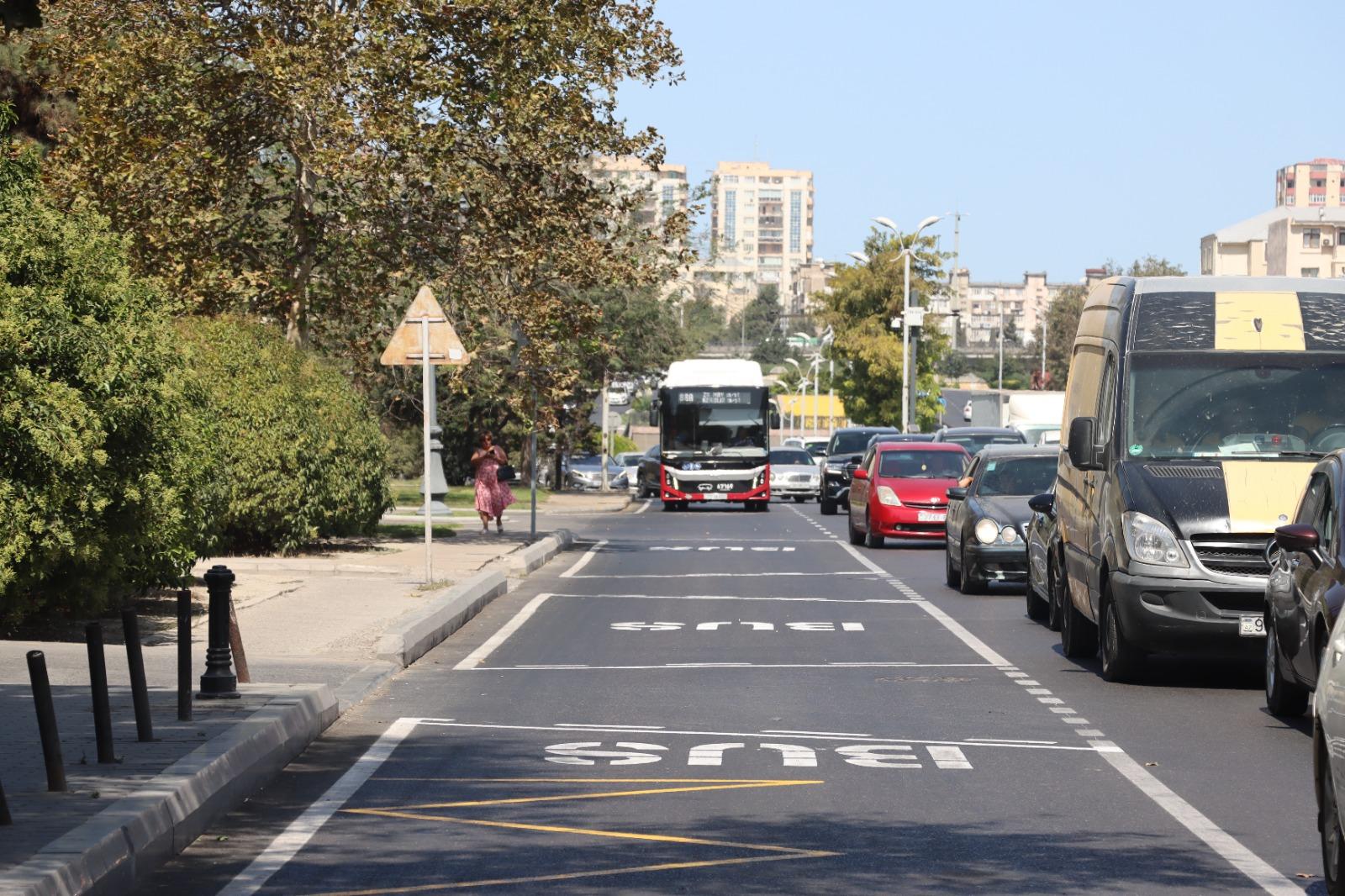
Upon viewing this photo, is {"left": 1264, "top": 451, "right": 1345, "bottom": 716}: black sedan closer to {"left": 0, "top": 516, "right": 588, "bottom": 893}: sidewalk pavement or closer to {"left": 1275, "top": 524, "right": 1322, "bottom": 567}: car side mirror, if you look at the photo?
{"left": 1275, "top": 524, "right": 1322, "bottom": 567}: car side mirror

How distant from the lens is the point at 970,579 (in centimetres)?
2212

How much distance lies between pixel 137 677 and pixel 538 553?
1869cm

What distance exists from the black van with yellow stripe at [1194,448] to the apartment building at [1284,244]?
11162 centimetres

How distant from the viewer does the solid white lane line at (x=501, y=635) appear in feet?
51.4

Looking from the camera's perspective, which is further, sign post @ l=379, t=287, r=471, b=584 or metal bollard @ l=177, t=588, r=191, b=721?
sign post @ l=379, t=287, r=471, b=584

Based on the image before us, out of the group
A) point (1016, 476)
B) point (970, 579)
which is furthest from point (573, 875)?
point (1016, 476)

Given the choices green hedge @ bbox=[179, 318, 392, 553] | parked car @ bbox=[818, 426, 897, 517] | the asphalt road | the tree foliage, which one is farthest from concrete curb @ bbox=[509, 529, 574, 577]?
the tree foliage

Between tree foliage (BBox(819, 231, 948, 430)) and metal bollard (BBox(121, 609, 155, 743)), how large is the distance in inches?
2856

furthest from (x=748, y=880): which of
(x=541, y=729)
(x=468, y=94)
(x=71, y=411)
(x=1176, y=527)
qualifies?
(x=468, y=94)

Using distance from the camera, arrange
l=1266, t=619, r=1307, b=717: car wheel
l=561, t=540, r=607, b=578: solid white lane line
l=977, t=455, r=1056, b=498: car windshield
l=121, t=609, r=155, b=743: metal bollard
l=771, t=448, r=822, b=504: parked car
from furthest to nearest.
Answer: l=771, t=448, r=822, b=504: parked car
l=561, t=540, r=607, b=578: solid white lane line
l=977, t=455, r=1056, b=498: car windshield
l=1266, t=619, r=1307, b=717: car wheel
l=121, t=609, r=155, b=743: metal bollard

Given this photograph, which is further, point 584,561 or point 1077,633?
point 584,561

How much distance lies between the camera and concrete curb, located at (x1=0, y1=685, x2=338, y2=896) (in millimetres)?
6961

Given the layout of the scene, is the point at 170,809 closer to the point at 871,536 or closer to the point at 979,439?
the point at 871,536

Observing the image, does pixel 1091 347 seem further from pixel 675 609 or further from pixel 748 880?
pixel 748 880
